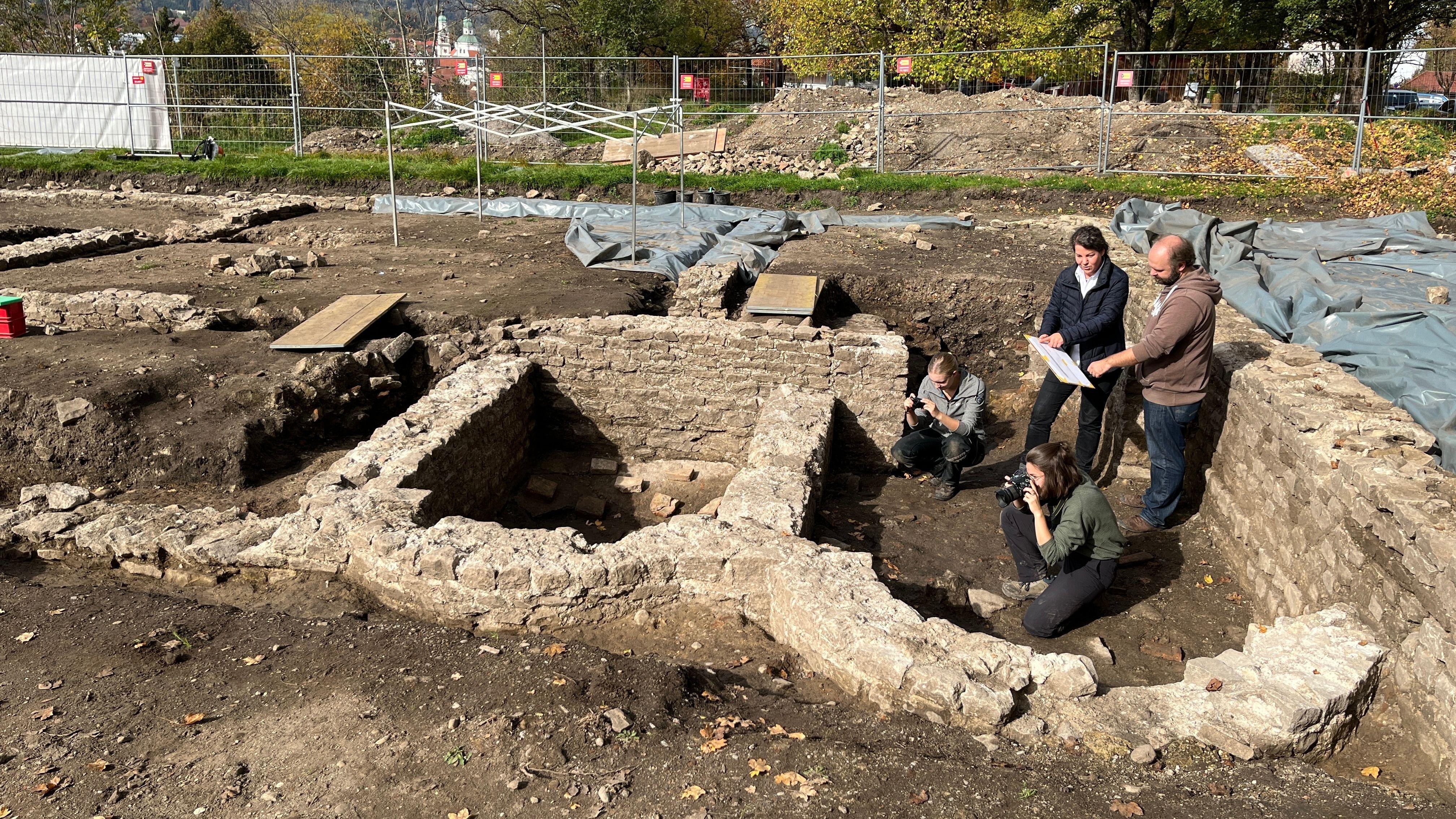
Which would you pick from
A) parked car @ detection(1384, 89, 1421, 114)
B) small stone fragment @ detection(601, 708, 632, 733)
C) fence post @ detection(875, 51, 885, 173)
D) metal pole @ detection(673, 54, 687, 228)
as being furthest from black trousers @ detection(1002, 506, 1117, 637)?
parked car @ detection(1384, 89, 1421, 114)

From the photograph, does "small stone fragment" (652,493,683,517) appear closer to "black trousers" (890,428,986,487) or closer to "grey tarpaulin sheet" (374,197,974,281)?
"black trousers" (890,428,986,487)

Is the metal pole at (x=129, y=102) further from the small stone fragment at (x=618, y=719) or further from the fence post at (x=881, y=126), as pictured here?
the small stone fragment at (x=618, y=719)

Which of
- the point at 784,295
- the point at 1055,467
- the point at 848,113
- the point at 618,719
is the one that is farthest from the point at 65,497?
the point at 848,113

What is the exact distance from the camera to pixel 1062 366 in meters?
6.18

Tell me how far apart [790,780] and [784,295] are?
6384 mm

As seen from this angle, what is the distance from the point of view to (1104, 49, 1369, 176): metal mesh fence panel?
54.2ft

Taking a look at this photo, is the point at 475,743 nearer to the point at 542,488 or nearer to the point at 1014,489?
the point at 1014,489

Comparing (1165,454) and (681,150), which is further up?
(681,150)

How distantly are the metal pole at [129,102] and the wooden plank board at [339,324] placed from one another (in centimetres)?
1316

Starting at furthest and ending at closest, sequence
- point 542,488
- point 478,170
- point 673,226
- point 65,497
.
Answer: point 673,226
point 478,170
point 542,488
point 65,497

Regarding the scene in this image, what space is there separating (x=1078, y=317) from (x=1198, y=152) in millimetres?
12936

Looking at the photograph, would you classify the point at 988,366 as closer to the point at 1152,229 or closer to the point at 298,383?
the point at 1152,229

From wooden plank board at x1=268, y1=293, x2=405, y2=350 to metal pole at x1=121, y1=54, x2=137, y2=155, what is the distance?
13164 millimetres

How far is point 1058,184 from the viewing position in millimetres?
16141
